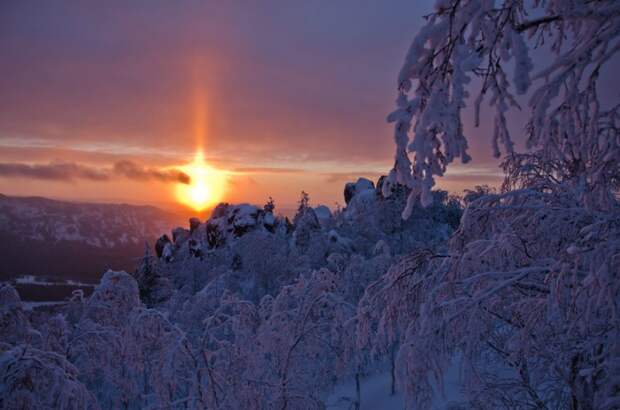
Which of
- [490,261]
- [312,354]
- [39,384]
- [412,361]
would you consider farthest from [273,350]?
[412,361]

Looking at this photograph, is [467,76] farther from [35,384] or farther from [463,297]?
[35,384]

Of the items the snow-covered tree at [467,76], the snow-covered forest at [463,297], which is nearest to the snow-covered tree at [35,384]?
the snow-covered forest at [463,297]

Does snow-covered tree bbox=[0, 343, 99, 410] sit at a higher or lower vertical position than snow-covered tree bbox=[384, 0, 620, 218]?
lower

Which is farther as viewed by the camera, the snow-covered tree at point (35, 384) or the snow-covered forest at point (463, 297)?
the snow-covered tree at point (35, 384)

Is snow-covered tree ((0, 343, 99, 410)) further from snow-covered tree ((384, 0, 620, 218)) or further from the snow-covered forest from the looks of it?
snow-covered tree ((384, 0, 620, 218))

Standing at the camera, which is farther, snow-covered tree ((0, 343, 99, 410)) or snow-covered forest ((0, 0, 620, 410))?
snow-covered tree ((0, 343, 99, 410))

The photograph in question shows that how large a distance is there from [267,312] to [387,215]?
30.3 metres

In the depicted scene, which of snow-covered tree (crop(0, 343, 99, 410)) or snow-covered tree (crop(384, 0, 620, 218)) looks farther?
snow-covered tree (crop(0, 343, 99, 410))

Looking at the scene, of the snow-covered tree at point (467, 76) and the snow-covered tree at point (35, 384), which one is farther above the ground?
the snow-covered tree at point (467, 76)

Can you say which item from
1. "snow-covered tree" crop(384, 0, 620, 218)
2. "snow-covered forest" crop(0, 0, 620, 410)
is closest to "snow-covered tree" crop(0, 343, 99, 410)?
"snow-covered forest" crop(0, 0, 620, 410)

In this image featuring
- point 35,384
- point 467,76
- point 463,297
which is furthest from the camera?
point 35,384

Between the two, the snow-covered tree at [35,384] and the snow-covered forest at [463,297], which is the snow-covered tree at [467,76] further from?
the snow-covered tree at [35,384]

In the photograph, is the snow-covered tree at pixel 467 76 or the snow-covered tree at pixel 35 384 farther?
the snow-covered tree at pixel 35 384

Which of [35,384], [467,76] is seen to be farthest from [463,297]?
[35,384]
